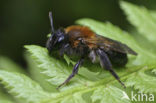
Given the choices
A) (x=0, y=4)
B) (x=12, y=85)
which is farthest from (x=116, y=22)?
(x=12, y=85)

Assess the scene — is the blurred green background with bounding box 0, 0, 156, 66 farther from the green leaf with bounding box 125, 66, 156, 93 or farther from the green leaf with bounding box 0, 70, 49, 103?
the green leaf with bounding box 0, 70, 49, 103

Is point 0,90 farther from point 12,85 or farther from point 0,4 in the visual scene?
point 0,4

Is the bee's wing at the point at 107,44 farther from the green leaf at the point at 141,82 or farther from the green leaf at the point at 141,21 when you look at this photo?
the green leaf at the point at 141,21

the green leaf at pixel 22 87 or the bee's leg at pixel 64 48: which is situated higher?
the bee's leg at pixel 64 48

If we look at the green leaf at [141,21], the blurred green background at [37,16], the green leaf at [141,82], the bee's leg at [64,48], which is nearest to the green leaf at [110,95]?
the green leaf at [141,82]

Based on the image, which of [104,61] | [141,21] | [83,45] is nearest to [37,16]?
[141,21]

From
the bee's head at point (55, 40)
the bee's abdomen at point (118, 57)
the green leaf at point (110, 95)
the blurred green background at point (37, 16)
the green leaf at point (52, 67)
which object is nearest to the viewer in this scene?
the green leaf at point (110, 95)

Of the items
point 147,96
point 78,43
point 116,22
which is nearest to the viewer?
point 147,96
